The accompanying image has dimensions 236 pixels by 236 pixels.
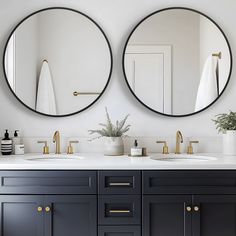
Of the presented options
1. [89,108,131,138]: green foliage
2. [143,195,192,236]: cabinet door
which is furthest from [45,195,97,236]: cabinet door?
[89,108,131,138]: green foliage

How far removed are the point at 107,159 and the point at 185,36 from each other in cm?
120

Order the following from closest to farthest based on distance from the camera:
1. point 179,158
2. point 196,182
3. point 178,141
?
point 196,182, point 179,158, point 178,141

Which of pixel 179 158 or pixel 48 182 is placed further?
pixel 179 158

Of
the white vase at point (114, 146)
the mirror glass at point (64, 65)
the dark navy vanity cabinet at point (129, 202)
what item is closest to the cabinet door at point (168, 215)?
the dark navy vanity cabinet at point (129, 202)

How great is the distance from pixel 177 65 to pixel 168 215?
120cm

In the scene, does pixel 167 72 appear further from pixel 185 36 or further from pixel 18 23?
pixel 18 23

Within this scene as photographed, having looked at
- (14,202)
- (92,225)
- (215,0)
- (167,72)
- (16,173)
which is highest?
(215,0)

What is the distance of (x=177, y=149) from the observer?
2.54 metres

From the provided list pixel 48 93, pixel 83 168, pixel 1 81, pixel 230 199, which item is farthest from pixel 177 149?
pixel 1 81

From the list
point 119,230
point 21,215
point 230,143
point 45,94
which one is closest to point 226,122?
point 230,143

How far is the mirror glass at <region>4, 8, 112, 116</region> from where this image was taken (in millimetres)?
2594

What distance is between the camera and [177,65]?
2.59 metres

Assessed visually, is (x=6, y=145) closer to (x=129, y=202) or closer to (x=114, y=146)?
(x=114, y=146)

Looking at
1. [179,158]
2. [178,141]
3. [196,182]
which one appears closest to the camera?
[196,182]
